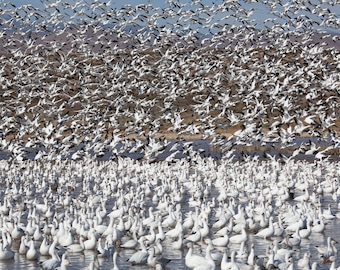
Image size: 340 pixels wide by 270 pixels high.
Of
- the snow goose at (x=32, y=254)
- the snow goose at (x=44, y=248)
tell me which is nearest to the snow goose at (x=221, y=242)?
the snow goose at (x=44, y=248)

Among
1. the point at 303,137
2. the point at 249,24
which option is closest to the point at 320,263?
the point at 303,137

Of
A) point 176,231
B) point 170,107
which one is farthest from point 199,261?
point 170,107

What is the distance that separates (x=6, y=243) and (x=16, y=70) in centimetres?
4631

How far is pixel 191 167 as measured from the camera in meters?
38.1

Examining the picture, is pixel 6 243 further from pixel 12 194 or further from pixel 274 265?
pixel 12 194

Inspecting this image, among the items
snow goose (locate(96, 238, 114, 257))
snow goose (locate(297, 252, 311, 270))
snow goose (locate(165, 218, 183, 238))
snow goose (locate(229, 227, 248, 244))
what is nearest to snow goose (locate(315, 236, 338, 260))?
snow goose (locate(297, 252, 311, 270))

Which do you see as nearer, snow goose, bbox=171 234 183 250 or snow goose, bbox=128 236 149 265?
snow goose, bbox=128 236 149 265

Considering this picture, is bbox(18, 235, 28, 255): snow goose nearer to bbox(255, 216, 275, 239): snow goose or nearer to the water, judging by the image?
the water

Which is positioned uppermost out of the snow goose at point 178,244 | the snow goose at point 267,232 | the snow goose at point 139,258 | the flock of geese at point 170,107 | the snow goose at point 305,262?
the flock of geese at point 170,107

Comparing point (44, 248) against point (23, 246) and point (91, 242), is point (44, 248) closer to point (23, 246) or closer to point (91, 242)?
point (23, 246)

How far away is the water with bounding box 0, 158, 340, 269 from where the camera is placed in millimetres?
17062

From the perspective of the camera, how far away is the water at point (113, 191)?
1706 cm

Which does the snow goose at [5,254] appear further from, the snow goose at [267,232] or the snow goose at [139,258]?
the snow goose at [267,232]

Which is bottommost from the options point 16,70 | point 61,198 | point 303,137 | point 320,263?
point 320,263
